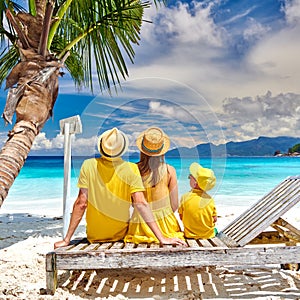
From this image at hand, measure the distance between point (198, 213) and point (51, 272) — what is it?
1238 mm

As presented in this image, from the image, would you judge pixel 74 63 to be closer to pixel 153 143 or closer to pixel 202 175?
pixel 153 143

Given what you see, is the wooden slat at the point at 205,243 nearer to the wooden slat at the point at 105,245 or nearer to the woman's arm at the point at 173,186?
the woman's arm at the point at 173,186

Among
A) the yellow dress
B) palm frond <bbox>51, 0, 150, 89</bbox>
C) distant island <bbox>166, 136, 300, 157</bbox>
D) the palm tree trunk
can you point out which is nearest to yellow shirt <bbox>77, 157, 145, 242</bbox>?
the yellow dress

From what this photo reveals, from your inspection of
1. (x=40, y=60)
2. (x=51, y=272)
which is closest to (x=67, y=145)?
(x=40, y=60)

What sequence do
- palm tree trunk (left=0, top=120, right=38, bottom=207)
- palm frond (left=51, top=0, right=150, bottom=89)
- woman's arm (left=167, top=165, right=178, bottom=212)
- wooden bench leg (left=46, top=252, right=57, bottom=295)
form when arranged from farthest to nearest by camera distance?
palm frond (left=51, top=0, right=150, bottom=89), palm tree trunk (left=0, top=120, right=38, bottom=207), woman's arm (left=167, top=165, right=178, bottom=212), wooden bench leg (left=46, top=252, right=57, bottom=295)

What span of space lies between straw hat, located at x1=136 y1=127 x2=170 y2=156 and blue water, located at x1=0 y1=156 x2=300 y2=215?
16 cm

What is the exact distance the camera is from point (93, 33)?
20.3 ft

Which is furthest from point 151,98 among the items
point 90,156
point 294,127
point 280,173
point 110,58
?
point 294,127

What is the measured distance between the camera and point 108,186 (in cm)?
323

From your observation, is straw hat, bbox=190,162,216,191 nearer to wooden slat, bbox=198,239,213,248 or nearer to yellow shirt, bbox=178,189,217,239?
yellow shirt, bbox=178,189,217,239

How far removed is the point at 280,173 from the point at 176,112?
38.3 meters

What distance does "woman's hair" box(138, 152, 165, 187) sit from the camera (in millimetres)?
3307

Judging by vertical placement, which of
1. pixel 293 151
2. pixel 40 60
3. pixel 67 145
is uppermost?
pixel 293 151

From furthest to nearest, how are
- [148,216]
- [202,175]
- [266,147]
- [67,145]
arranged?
1. [266,147]
2. [67,145]
3. [202,175]
4. [148,216]
